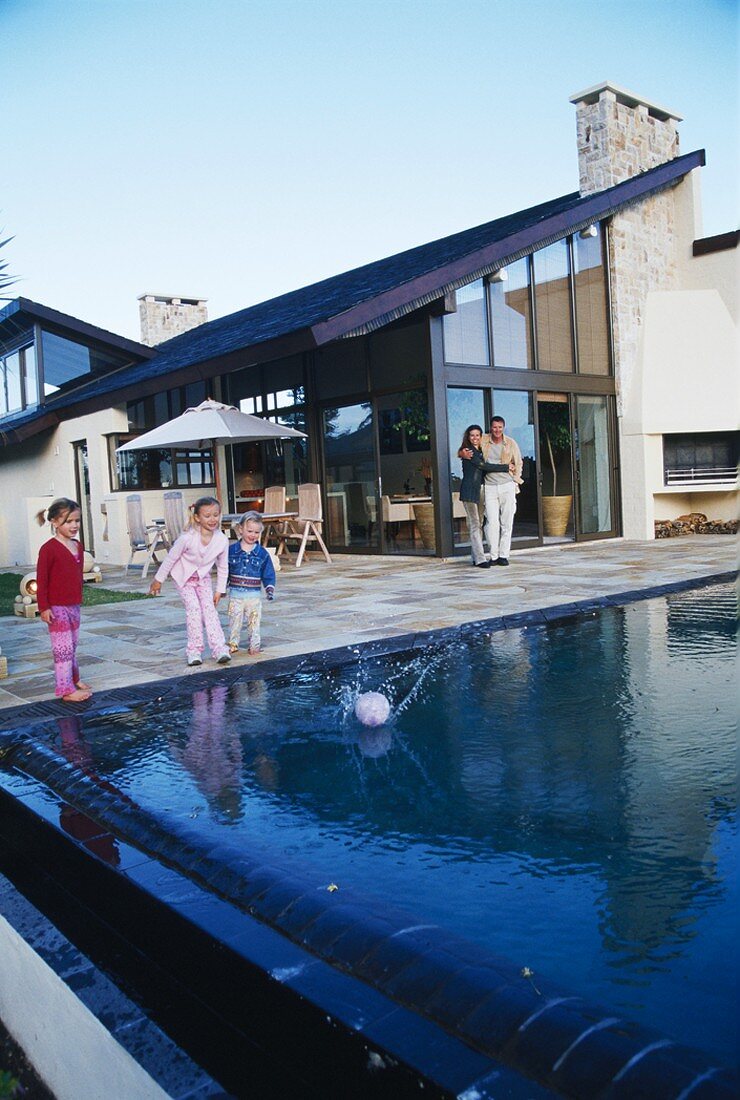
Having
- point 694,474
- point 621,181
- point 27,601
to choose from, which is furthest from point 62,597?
point 621,181

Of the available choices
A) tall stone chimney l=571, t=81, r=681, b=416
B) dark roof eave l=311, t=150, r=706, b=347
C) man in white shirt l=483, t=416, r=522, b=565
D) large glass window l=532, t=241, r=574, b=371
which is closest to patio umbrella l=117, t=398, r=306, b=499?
dark roof eave l=311, t=150, r=706, b=347

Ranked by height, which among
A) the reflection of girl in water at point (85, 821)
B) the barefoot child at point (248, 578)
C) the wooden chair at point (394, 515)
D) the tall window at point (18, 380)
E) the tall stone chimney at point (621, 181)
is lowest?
the reflection of girl in water at point (85, 821)

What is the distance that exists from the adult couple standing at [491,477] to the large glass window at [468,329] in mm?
1533

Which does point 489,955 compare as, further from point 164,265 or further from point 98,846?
point 164,265

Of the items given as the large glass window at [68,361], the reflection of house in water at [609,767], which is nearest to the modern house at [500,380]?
the large glass window at [68,361]

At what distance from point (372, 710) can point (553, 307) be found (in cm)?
974

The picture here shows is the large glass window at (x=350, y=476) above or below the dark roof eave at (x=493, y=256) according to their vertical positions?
below

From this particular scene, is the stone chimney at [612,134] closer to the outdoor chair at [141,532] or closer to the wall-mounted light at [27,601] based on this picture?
the outdoor chair at [141,532]

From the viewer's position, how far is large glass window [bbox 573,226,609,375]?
12.8 meters

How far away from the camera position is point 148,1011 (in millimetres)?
2148

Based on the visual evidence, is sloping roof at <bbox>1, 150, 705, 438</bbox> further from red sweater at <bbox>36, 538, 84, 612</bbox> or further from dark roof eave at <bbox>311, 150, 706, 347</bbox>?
red sweater at <bbox>36, 538, 84, 612</bbox>

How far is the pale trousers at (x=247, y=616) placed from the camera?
5.77 meters

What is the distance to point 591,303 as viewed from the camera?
42.8 feet

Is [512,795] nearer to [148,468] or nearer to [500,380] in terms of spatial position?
[500,380]
